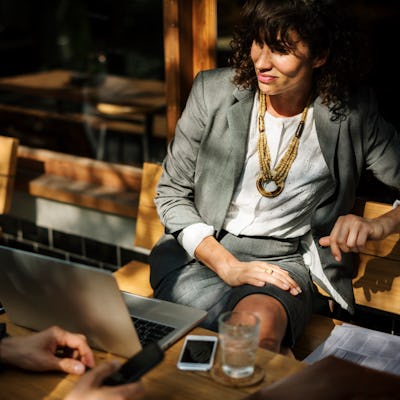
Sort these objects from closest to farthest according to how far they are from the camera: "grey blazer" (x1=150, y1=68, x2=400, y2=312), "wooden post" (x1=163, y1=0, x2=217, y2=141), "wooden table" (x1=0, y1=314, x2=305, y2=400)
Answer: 1. "wooden table" (x1=0, y1=314, x2=305, y2=400)
2. "grey blazer" (x1=150, y1=68, x2=400, y2=312)
3. "wooden post" (x1=163, y1=0, x2=217, y2=141)

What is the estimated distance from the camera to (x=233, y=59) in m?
2.60

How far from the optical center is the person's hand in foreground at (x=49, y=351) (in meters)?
1.68

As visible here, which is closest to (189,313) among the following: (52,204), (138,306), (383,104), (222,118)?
(138,306)

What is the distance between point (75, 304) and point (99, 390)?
0.32 metres

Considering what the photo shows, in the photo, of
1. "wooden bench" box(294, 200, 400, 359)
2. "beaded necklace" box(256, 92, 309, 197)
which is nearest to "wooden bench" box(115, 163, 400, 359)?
"wooden bench" box(294, 200, 400, 359)

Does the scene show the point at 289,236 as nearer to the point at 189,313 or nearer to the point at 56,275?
the point at 189,313

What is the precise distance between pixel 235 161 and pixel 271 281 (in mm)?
438

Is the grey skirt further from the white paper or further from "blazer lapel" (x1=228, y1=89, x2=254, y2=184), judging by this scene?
"blazer lapel" (x1=228, y1=89, x2=254, y2=184)

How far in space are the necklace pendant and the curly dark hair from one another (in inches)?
12.6

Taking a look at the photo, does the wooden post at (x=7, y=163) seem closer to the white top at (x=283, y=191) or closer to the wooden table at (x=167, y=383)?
the white top at (x=283, y=191)

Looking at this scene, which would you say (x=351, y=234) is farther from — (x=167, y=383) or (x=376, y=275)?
(x=167, y=383)

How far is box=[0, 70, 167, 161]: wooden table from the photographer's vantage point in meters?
4.27

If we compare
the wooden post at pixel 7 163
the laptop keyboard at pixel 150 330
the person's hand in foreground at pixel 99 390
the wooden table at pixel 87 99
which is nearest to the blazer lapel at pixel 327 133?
the laptop keyboard at pixel 150 330

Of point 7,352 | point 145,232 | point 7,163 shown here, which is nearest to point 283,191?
point 145,232
